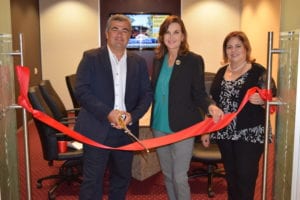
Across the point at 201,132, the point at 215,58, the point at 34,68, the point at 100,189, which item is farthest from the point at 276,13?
the point at 34,68

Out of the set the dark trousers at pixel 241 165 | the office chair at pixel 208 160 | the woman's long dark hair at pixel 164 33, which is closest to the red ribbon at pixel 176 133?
the dark trousers at pixel 241 165

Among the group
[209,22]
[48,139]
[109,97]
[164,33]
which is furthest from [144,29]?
[109,97]

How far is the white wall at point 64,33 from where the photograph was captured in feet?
24.8

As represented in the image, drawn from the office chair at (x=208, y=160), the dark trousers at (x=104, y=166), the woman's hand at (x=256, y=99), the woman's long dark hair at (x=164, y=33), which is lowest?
the office chair at (x=208, y=160)

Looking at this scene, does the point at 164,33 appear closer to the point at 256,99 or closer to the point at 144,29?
the point at 256,99

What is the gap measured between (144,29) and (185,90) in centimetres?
542

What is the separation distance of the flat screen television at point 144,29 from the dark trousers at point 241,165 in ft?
17.6

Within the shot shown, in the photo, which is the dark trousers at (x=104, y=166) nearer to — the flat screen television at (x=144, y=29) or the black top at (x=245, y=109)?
the black top at (x=245, y=109)

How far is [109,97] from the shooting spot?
2361mm

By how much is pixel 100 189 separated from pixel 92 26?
5.65 meters

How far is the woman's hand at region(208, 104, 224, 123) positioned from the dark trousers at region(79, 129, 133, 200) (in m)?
0.59

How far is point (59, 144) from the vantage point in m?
3.33

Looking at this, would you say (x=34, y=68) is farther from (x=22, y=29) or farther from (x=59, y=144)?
(x=59, y=144)

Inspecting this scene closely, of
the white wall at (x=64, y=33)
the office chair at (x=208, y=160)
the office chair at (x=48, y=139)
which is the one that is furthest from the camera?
the white wall at (x=64, y=33)
